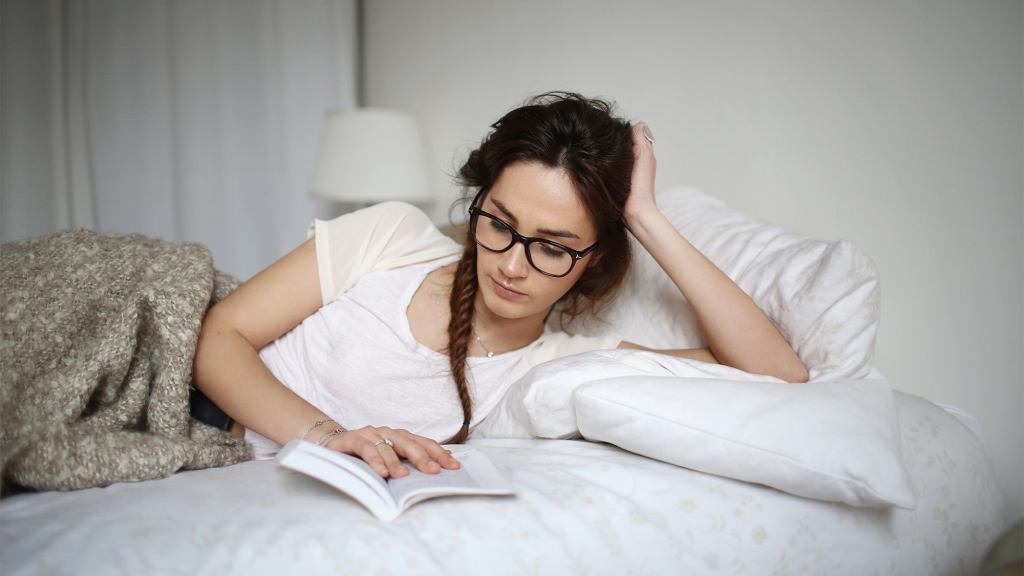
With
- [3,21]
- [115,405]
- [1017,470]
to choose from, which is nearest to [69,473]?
[115,405]

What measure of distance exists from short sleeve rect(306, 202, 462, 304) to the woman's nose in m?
0.32

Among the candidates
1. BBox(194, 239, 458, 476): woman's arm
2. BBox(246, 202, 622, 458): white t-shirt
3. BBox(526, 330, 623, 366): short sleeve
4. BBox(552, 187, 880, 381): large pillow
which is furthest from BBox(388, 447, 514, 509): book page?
BBox(552, 187, 880, 381): large pillow

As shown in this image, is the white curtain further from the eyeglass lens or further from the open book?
the open book

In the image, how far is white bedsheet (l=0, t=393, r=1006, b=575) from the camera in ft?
2.46

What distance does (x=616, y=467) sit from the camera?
988mm

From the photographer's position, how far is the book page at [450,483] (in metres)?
0.84

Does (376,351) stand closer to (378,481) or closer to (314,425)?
(314,425)

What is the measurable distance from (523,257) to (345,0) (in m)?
2.41

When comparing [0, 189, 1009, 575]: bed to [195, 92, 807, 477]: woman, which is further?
[195, 92, 807, 477]: woman

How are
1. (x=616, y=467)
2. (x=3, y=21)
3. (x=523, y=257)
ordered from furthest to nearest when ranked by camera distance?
(x=3, y=21), (x=523, y=257), (x=616, y=467)

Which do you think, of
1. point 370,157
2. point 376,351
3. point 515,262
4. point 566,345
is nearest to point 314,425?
point 376,351

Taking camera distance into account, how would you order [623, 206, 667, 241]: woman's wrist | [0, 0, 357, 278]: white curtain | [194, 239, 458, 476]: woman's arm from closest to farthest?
[194, 239, 458, 476]: woman's arm, [623, 206, 667, 241]: woman's wrist, [0, 0, 357, 278]: white curtain

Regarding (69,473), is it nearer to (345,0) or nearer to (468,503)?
(468,503)

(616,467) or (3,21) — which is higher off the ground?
(3,21)
